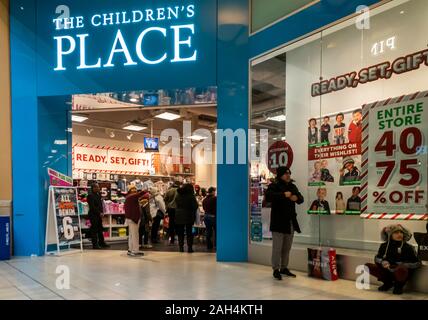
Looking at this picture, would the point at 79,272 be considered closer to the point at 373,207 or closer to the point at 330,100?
the point at 373,207

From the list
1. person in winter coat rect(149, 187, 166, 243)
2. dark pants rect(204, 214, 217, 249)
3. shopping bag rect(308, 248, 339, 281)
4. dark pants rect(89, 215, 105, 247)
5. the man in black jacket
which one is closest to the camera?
shopping bag rect(308, 248, 339, 281)

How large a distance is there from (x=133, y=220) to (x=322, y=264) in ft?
12.8

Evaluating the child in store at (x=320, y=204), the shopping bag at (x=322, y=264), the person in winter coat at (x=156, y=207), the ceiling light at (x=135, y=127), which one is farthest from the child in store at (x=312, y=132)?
the ceiling light at (x=135, y=127)

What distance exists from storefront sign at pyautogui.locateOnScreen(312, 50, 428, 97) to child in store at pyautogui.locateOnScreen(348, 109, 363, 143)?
1.55ft

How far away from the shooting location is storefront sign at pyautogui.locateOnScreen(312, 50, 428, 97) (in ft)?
19.6

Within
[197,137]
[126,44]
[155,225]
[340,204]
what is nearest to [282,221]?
[340,204]

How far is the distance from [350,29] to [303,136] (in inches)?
80.4

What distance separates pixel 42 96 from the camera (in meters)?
8.09

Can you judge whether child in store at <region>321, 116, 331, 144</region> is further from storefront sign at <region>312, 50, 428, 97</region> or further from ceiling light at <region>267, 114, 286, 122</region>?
ceiling light at <region>267, 114, 286, 122</region>

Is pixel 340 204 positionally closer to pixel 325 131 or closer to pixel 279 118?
pixel 325 131

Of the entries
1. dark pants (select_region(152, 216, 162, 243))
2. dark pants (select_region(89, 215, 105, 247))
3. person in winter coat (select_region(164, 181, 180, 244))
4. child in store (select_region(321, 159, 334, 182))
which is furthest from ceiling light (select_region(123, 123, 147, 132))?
child in store (select_region(321, 159, 334, 182))

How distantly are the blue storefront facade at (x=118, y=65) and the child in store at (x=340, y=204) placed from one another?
1600 mm

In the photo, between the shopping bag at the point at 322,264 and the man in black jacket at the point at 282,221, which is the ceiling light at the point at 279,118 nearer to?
the man in black jacket at the point at 282,221

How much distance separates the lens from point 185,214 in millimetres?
8578
